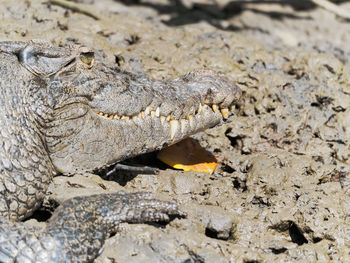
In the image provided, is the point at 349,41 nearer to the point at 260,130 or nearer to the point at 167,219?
A: the point at 260,130

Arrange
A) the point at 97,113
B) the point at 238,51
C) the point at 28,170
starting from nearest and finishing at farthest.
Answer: the point at 28,170, the point at 97,113, the point at 238,51

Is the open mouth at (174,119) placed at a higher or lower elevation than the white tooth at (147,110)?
lower

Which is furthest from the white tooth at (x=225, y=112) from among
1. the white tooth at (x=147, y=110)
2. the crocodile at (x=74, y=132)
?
the white tooth at (x=147, y=110)

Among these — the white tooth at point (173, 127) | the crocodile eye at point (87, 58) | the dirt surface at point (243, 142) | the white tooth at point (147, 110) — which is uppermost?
the crocodile eye at point (87, 58)

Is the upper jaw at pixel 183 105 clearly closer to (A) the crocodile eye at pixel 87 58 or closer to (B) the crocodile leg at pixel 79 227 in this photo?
(A) the crocodile eye at pixel 87 58

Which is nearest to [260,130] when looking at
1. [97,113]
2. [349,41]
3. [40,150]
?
[97,113]

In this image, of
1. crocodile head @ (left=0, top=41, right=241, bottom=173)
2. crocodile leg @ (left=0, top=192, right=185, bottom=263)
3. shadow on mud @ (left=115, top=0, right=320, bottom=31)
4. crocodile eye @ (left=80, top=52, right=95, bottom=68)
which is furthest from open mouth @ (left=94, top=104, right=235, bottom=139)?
shadow on mud @ (left=115, top=0, right=320, bottom=31)

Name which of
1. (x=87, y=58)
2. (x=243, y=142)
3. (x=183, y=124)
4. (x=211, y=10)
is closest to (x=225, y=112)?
(x=183, y=124)
